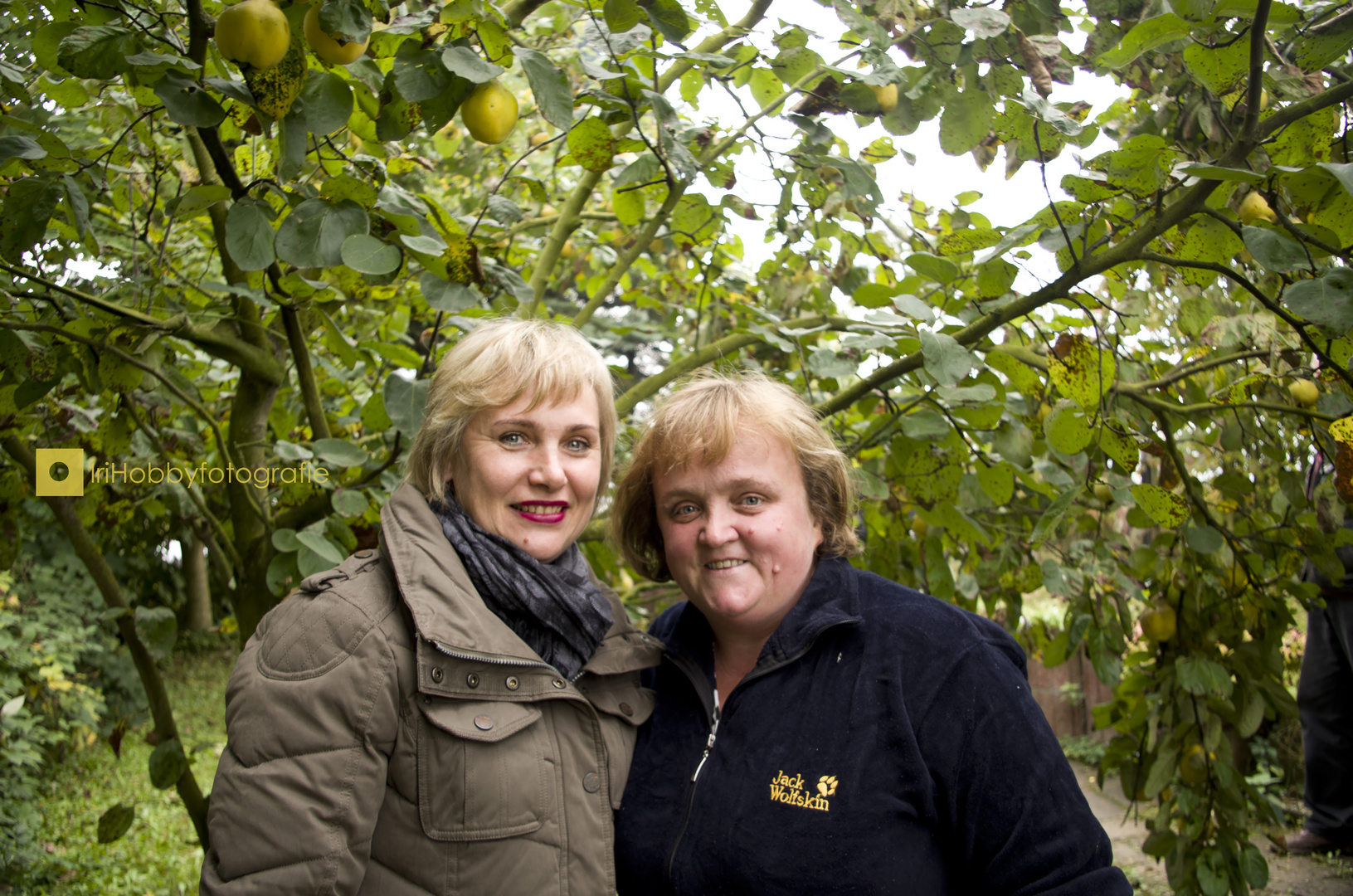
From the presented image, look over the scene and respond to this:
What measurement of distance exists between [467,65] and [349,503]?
2.82ft

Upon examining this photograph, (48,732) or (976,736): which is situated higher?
(976,736)

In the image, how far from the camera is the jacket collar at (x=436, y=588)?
1270mm

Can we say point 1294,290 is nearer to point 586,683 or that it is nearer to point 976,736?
point 976,736

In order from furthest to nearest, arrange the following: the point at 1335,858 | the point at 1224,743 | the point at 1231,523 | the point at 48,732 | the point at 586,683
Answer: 1. the point at 48,732
2. the point at 1335,858
3. the point at 1231,523
4. the point at 1224,743
5. the point at 586,683

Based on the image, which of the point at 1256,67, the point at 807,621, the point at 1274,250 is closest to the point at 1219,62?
the point at 1256,67

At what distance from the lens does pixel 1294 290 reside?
43.8 inches

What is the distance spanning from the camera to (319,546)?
163cm

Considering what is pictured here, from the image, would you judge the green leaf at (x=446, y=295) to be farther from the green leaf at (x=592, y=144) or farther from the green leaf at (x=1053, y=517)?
the green leaf at (x=1053, y=517)

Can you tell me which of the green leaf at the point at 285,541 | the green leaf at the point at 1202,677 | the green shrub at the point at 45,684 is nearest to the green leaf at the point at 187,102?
the green leaf at the point at 285,541

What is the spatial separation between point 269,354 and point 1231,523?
2.62 m

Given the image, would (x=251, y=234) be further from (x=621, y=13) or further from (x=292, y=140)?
(x=621, y=13)

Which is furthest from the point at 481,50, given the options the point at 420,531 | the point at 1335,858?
the point at 1335,858

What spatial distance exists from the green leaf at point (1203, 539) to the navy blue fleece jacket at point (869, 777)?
2.34 feet

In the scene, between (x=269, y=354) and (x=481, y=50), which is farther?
(x=269, y=354)
